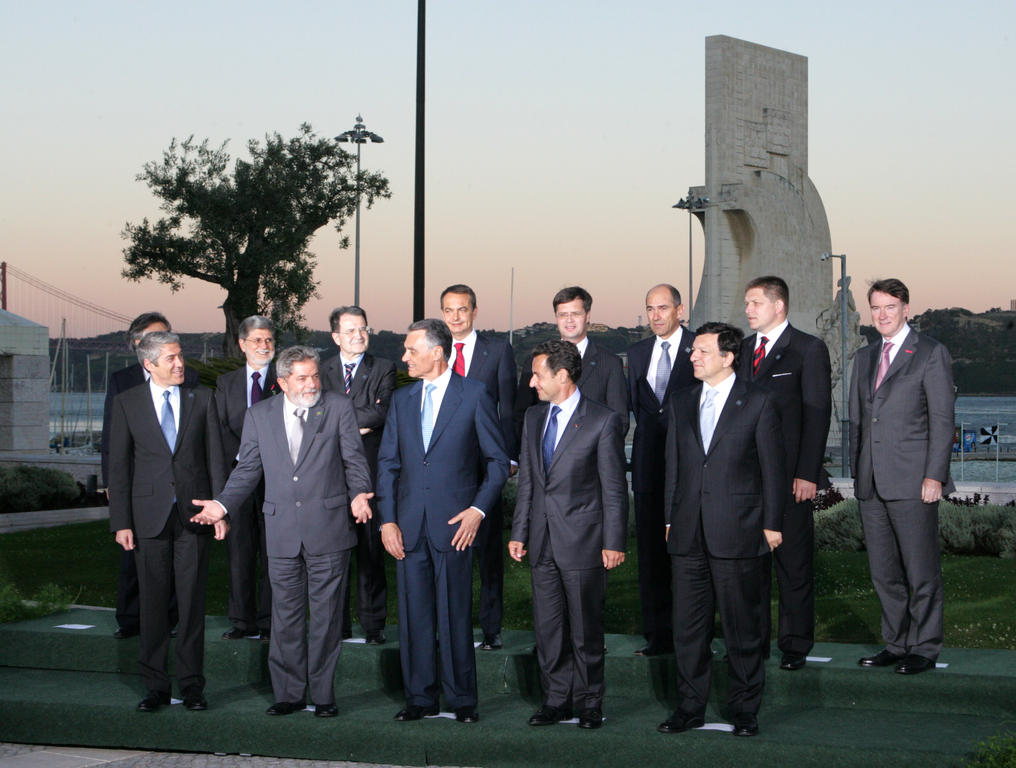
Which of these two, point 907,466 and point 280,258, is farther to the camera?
point 280,258

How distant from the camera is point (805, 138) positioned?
137ft

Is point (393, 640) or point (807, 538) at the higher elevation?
point (807, 538)

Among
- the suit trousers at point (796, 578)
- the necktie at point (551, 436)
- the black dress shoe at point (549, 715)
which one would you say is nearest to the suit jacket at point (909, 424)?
the suit trousers at point (796, 578)

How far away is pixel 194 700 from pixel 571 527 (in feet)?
7.40

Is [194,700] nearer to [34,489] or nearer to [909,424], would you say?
[909,424]

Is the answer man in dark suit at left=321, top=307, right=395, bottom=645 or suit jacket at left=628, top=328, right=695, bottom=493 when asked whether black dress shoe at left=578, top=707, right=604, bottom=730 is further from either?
man in dark suit at left=321, top=307, right=395, bottom=645

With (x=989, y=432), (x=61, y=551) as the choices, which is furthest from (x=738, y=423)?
(x=989, y=432)

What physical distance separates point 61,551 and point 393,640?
6961mm

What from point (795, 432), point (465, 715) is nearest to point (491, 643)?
point (465, 715)

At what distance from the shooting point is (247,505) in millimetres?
7316

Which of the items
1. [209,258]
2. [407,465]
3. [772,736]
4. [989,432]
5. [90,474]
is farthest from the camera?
[989,432]

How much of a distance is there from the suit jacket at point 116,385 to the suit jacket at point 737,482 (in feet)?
9.74

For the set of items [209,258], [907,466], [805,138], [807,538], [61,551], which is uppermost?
Answer: [805,138]

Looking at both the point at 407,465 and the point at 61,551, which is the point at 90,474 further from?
the point at 407,465
